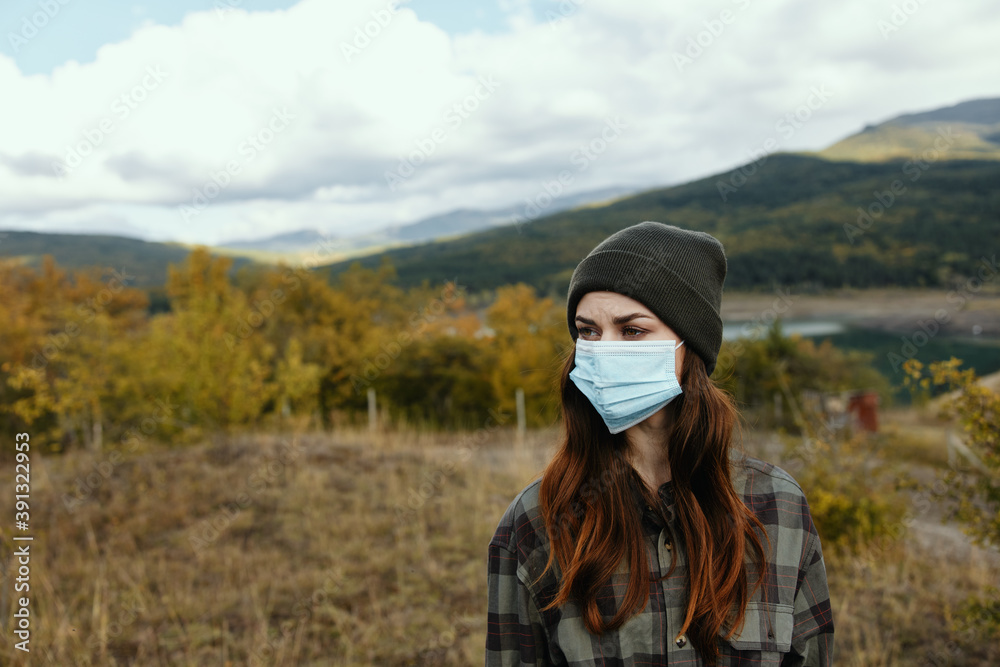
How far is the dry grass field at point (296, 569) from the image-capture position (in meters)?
4.22

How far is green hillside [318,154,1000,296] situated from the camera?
6762cm

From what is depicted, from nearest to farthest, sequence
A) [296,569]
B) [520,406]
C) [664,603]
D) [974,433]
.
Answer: [664,603] → [974,433] → [296,569] → [520,406]

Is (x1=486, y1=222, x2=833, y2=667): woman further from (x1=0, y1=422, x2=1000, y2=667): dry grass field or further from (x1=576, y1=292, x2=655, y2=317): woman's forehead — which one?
(x1=0, y1=422, x2=1000, y2=667): dry grass field

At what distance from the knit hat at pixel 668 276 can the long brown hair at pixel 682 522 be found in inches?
5.1

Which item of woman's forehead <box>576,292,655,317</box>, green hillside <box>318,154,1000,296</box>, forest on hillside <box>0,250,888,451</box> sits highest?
green hillside <box>318,154,1000,296</box>

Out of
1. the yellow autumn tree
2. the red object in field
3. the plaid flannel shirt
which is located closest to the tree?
the plaid flannel shirt

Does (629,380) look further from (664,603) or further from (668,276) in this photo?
(664,603)

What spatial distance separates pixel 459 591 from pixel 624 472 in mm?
4287

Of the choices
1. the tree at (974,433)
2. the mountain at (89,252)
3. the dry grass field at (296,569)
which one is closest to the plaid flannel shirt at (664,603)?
the dry grass field at (296,569)

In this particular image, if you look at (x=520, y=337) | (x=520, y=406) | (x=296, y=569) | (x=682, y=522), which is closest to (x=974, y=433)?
(x=682, y=522)

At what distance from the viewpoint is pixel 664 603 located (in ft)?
5.09

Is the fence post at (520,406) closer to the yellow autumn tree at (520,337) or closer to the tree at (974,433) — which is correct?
the yellow autumn tree at (520,337)

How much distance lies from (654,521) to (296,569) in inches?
202

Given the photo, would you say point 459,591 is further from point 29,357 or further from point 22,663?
point 29,357
